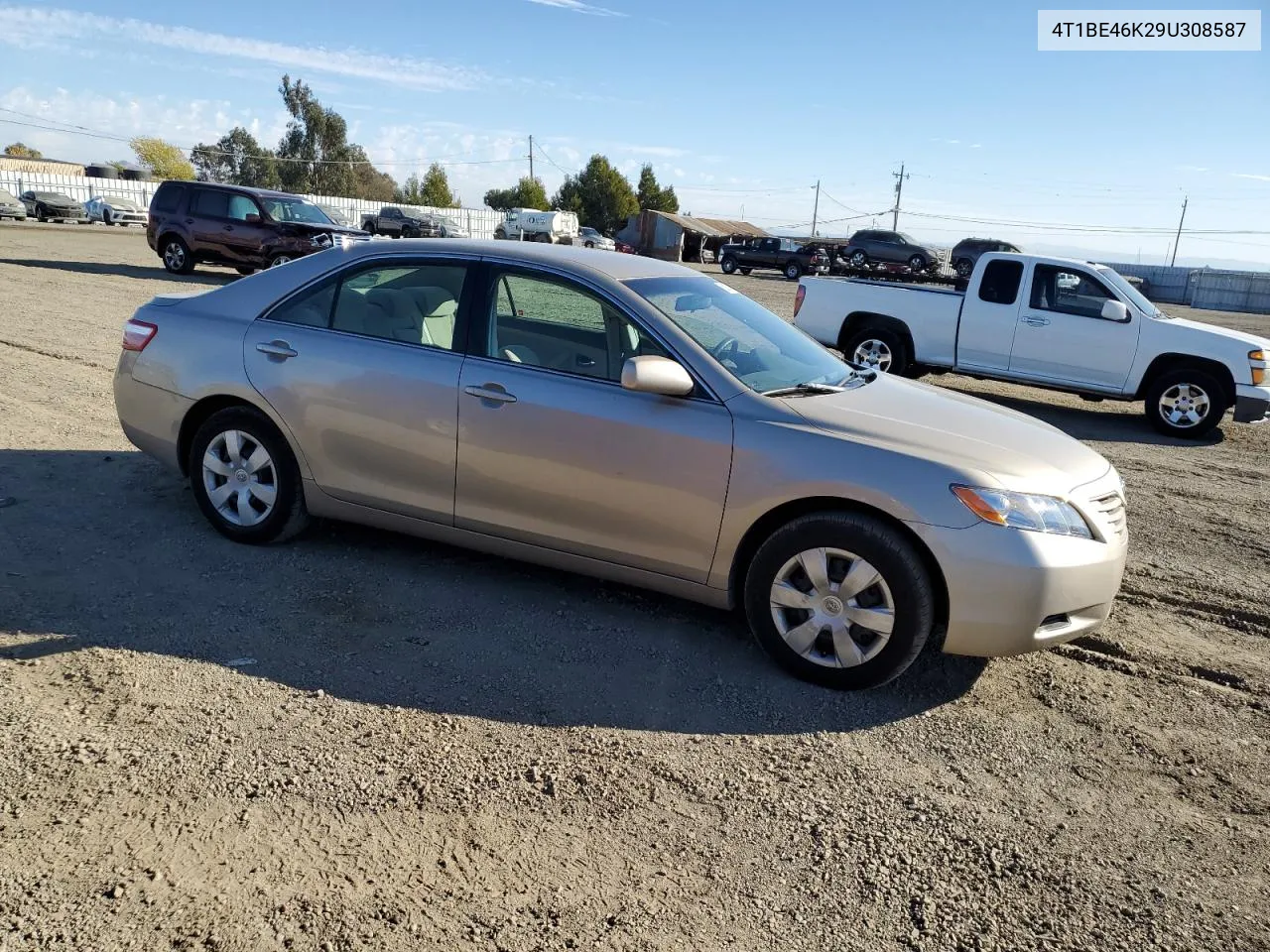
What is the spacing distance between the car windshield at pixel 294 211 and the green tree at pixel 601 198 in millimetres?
71462

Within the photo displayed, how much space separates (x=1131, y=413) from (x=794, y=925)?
11.7 metres

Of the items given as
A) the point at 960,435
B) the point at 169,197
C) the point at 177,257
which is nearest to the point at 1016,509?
the point at 960,435

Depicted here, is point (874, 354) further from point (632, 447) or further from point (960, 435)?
point (632, 447)

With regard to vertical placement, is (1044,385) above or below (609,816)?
above

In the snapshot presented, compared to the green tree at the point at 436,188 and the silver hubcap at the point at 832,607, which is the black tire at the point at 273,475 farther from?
the green tree at the point at 436,188

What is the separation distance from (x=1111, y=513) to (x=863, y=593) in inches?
46.7

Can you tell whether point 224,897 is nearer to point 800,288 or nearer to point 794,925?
point 794,925

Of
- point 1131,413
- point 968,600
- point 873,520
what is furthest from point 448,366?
point 1131,413

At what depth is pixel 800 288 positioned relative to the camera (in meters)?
13.1

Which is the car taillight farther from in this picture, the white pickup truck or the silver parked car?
the white pickup truck

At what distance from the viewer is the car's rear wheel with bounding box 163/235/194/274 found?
66.9 ft

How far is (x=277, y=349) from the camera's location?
4973mm

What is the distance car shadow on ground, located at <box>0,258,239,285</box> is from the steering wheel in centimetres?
1706

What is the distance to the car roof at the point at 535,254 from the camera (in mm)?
4699
